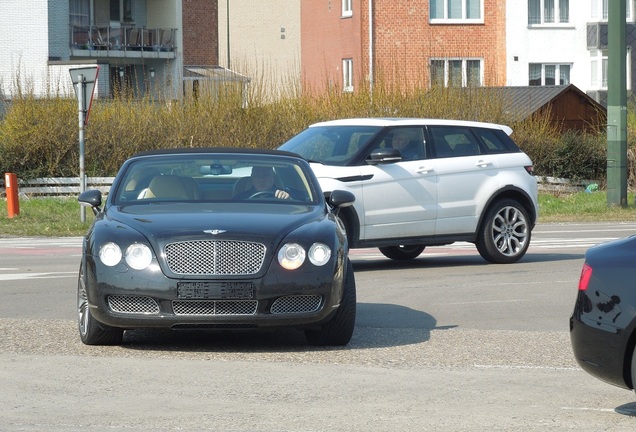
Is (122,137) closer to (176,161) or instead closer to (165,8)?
(176,161)

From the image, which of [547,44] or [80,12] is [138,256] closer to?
[547,44]

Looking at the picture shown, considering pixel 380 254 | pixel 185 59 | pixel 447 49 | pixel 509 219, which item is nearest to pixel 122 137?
pixel 380 254

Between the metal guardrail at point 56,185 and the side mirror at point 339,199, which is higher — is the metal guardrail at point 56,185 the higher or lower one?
the lower one

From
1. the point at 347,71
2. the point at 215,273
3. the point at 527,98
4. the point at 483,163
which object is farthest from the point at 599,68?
the point at 215,273

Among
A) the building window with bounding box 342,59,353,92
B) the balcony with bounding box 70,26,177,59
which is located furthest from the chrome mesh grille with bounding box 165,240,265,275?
the balcony with bounding box 70,26,177,59

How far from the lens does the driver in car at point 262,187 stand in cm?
1085

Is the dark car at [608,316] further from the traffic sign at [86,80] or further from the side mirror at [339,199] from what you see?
the traffic sign at [86,80]

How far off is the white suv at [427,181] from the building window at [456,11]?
3801 centimetres

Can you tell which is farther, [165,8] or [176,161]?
[165,8]

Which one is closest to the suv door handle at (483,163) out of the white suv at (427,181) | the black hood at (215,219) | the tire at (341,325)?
the white suv at (427,181)

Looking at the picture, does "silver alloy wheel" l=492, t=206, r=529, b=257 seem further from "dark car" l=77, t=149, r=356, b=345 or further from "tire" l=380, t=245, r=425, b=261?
"dark car" l=77, t=149, r=356, b=345

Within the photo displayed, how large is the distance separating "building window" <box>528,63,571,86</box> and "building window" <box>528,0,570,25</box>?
6.09 ft

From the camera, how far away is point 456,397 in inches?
316

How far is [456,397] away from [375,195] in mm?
7788
